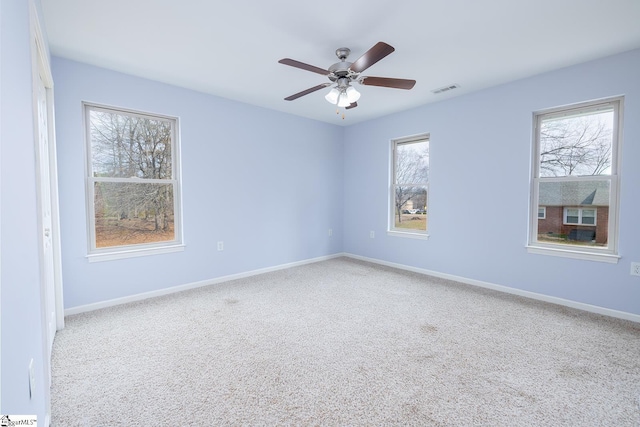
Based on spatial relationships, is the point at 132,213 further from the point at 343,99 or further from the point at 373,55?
the point at 373,55

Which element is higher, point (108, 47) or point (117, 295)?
point (108, 47)

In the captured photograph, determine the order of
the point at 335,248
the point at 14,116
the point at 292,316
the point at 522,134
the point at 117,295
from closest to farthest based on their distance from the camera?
the point at 14,116 → the point at 292,316 → the point at 117,295 → the point at 522,134 → the point at 335,248

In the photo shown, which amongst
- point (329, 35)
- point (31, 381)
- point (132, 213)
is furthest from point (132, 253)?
point (329, 35)

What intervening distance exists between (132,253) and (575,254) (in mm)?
4838

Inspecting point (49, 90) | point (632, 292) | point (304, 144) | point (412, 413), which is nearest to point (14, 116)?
point (49, 90)

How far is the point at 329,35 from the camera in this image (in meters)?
2.40

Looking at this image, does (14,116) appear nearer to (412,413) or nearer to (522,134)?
(412,413)

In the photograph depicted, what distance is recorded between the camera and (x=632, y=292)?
2742 mm

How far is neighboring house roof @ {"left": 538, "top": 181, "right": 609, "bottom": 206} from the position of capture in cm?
297

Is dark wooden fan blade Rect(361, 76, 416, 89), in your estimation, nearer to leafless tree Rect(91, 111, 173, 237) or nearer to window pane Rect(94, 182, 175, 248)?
leafless tree Rect(91, 111, 173, 237)

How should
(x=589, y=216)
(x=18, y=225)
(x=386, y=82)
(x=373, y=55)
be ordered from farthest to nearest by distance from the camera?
(x=589, y=216) < (x=386, y=82) < (x=373, y=55) < (x=18, y=225)

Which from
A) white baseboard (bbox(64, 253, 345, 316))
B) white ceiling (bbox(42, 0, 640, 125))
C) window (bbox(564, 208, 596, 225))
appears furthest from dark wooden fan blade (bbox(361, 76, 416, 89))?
white baseboard (bbox(64, 253, 345, 316))

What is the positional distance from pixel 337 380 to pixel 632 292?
3.02 meters

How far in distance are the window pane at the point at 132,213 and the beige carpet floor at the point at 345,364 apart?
0.77m
